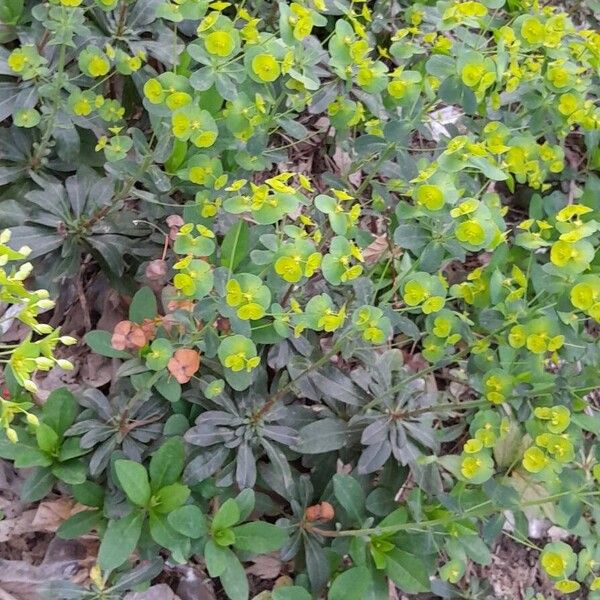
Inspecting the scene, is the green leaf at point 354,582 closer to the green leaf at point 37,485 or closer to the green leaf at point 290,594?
the green leaf at point 290,594

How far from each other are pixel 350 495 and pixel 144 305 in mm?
761

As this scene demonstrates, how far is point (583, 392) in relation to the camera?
6.30 ft

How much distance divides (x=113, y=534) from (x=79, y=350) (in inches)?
24.6

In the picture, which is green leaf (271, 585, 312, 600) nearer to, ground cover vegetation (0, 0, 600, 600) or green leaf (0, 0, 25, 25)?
ground cover vegetation (0, 0, 600, 600)

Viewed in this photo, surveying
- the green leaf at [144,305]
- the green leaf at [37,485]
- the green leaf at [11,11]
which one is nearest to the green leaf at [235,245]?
the green leaf at [144,305]

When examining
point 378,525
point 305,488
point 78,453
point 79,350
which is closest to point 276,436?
point 305,488

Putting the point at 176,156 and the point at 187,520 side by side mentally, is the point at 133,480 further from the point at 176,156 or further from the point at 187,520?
the point at 176,156

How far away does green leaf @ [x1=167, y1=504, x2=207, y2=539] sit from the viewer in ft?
6.07

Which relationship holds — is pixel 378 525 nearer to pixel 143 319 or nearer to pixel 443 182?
pixel 143 319

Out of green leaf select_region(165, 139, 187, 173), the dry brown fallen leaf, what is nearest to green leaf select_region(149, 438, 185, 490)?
the dry brown fallen leaf

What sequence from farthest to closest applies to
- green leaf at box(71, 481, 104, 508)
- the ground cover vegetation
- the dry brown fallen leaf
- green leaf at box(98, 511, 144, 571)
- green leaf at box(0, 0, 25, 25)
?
green leaf at box(0, 0, 25, 25)
the dry brown fallen leaf
green leaf at box(71, 481, 104, 508)
green leaf at box(98, 511, 144, 571)
the ground cover vegetation

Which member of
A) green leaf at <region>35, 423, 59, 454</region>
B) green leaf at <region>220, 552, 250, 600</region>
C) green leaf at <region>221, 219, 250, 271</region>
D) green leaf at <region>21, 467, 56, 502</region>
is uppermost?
green leaf at <region>221, 219, 250, 271</region>

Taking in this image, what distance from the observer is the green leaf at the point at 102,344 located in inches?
78.2

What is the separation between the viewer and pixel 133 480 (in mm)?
1851
